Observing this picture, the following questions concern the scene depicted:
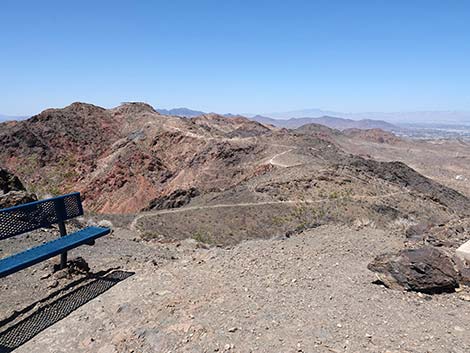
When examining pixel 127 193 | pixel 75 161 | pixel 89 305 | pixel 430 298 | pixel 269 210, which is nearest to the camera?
pixel 430 298

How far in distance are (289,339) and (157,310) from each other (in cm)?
187

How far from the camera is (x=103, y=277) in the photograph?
269 inches

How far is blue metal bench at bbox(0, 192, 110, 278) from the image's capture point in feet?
18.5

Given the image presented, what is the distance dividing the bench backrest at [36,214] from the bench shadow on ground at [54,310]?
113 centimetres

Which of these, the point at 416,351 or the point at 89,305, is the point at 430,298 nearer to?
the point at 416,351

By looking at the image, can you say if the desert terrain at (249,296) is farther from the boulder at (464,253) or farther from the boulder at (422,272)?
the boulder at (464,253)

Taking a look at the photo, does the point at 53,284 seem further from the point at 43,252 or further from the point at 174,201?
the point at 174,201

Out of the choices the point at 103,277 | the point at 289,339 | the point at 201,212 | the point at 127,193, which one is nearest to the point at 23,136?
the point at 127,193

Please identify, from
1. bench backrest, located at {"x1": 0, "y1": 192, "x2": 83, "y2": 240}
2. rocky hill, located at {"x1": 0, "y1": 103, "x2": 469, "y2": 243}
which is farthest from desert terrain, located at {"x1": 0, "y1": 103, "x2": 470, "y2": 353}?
rocky hill, located at {"x1": 0, "y1": 103, "x2": 469, "y2": 243}

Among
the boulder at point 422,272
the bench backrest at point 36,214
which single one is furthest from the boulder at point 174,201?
the boulder at point 422,272

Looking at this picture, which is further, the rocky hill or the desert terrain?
the rocky hill

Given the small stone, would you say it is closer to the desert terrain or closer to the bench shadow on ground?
the desert terrain

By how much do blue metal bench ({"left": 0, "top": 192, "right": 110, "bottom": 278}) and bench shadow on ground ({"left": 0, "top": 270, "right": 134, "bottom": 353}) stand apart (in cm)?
67

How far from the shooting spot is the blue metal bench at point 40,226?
5.65m
